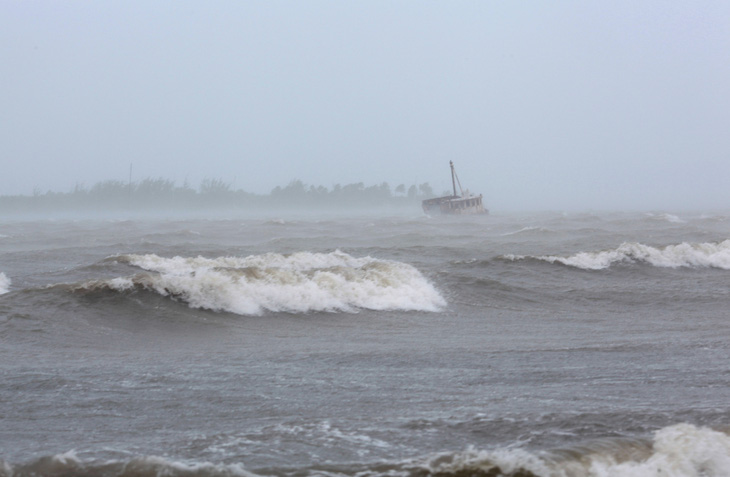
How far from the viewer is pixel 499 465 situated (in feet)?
14.1

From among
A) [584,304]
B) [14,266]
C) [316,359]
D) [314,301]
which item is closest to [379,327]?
[314,301]

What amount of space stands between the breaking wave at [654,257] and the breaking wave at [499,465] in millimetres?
15109

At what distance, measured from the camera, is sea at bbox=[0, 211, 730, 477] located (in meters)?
4.50

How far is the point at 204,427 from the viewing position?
5.25m

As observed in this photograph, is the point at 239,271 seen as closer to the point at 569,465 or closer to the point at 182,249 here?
the point at 569,465

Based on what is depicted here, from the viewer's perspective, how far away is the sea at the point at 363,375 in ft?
14.8

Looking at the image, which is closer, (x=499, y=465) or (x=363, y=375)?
(x=499, y=465)

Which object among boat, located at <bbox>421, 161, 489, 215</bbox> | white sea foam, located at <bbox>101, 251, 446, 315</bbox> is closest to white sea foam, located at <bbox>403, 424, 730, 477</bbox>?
white sea foam, located at <bbox>101, 251, 446, 315</bbox>

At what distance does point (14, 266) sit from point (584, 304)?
1574 centimetres

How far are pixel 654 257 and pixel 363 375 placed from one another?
Answer: 15504 millimetres

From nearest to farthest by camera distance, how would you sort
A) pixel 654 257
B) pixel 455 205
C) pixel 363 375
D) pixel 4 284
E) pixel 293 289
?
pixel 363 375
pixel 293 289
pixel 4 284
pixel 654 257
pixel 455 205

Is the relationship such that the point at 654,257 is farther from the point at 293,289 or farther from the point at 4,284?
the point at 4,284

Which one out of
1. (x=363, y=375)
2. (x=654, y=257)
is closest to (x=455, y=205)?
(x=654, y=257)

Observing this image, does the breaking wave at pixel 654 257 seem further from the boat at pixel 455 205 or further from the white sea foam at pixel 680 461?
the boat at pixel 455 205
